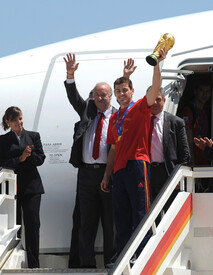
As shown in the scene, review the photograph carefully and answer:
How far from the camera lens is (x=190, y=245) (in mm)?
8523

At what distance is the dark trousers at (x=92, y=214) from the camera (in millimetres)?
9484

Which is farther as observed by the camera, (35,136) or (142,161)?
(35,136)

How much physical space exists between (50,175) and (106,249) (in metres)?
1.48

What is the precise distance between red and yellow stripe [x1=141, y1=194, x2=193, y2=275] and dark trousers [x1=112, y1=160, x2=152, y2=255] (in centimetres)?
21

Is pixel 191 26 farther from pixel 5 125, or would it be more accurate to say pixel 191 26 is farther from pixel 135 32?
pixel 5 125

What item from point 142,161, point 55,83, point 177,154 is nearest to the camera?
point 142,161

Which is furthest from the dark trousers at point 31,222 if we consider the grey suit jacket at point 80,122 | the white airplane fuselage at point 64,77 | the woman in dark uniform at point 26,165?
the grey suit jacket at point 80,122

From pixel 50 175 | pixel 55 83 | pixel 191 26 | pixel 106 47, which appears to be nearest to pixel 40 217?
pixel 50 175

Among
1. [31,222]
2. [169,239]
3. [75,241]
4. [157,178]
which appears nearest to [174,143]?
[157,178]

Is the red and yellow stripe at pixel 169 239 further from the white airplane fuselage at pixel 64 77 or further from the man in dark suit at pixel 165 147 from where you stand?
the white airplane fuselage at pixel 64 77

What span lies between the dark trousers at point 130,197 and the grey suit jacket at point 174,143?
0.80 meters

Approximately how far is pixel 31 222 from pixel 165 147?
2.08 meters

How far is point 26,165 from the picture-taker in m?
10.1

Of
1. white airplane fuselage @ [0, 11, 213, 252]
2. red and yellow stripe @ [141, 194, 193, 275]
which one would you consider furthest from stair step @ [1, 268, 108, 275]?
white airplane fuselage @ [0, 11, 213, 252]
